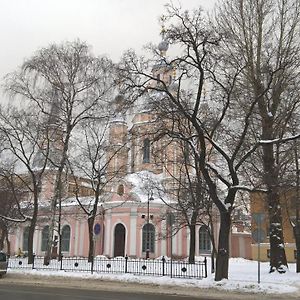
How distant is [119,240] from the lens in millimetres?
46969

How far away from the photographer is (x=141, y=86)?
65.6 feet

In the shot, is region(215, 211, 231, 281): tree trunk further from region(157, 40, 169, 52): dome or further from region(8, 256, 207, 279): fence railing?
region(157, 40, 169, 52): dome

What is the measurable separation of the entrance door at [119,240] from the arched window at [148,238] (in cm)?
230

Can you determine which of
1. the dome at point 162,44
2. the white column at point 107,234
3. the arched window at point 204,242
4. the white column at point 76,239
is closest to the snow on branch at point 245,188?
the dome at point 162,44

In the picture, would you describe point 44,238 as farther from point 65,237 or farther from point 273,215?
point 273,215

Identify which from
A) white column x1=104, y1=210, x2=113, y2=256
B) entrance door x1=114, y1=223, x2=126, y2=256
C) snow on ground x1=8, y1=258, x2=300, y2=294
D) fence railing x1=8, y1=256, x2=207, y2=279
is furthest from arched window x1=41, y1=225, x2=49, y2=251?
snow on ground x1=8, y1=258, x2=300, y2=294

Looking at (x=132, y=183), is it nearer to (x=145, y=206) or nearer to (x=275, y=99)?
(x=145, y=206)

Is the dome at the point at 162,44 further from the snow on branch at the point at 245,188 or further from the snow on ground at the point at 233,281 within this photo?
the snow on ground at the point at 233,281

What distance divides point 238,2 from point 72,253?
3590cm

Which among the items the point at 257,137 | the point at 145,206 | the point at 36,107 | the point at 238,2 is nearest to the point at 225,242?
the point at 257,137

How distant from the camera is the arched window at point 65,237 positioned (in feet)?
169

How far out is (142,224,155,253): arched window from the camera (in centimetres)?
4584

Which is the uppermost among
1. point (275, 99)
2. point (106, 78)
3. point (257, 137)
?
point (106, 78)

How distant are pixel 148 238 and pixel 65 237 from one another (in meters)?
11.6
